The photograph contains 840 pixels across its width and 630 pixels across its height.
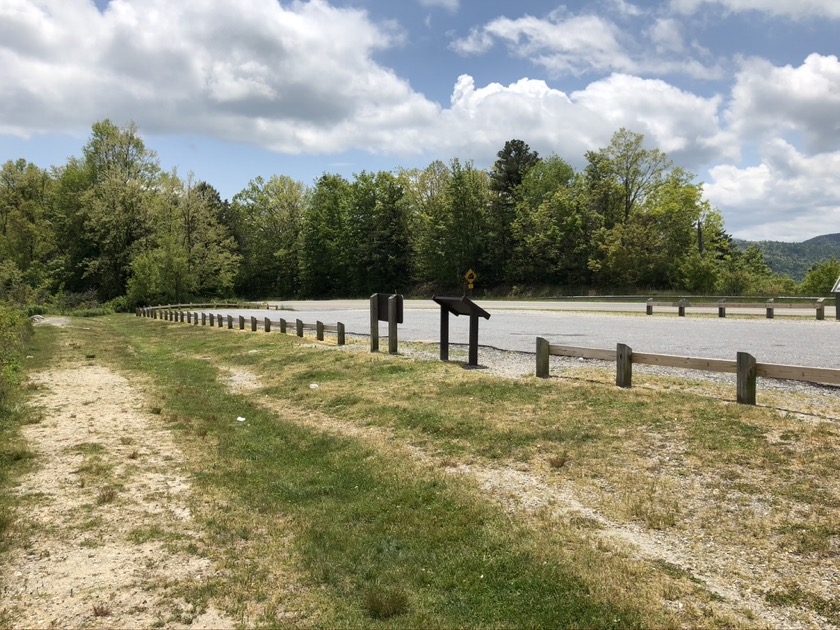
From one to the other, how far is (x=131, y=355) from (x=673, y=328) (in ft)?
Result: 56.8

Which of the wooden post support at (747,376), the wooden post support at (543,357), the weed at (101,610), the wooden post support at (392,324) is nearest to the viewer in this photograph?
the weed at (101,610)

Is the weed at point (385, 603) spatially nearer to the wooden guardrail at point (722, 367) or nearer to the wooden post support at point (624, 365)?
the wooden guardrail at point (722, 367)

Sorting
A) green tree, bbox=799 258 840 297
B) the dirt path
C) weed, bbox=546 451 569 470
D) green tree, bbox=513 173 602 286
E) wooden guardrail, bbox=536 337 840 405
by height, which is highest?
green tree, bbox=513 173 602 286

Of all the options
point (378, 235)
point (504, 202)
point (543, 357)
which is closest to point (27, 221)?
point (378, 235)

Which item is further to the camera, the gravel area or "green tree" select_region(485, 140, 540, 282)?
"green tree" select_region(485, 140, 540, 282)

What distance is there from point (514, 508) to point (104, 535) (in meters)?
3.42

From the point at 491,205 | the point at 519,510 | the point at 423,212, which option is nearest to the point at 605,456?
the point at 519,510

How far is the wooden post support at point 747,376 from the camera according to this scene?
7355mm

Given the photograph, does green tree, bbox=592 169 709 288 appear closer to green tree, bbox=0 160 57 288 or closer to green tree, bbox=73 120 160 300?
green tree, bbox=73 120 160 300

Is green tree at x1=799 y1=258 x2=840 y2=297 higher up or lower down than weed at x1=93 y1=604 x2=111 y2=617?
higher up

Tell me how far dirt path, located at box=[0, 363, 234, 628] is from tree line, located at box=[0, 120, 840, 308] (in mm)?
39856

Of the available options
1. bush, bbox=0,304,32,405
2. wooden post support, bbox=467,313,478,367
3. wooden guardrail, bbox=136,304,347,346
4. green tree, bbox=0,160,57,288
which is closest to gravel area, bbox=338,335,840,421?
wooden post support, bbox=467,313,478,367

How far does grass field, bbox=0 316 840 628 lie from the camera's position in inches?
149

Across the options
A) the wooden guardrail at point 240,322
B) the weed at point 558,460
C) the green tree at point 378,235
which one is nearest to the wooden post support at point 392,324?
the wooden guardrail at point 240,322
